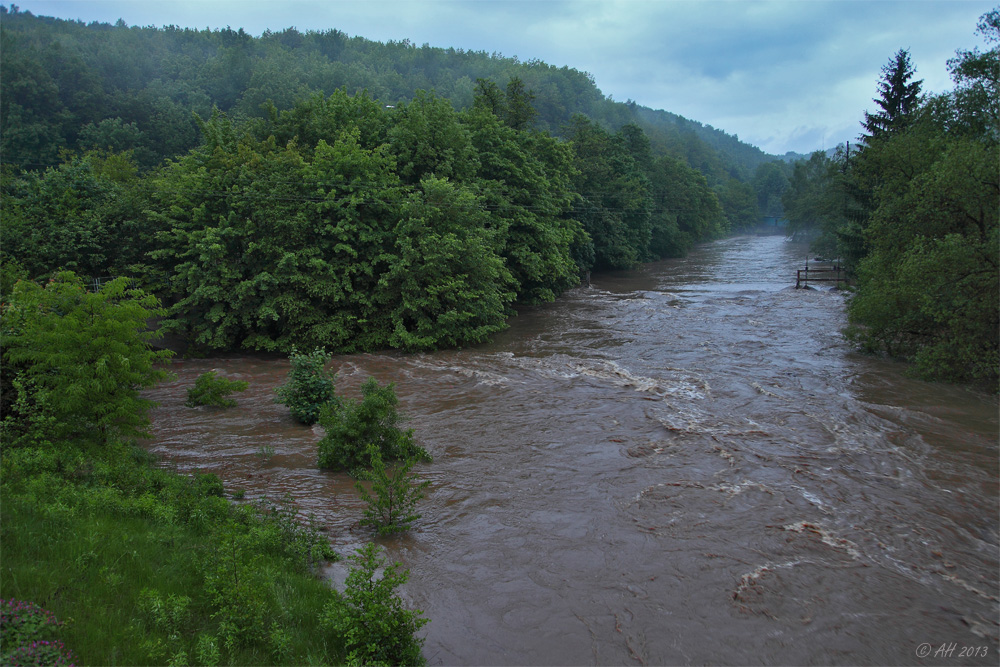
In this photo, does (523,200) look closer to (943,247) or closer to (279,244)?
(279,244)

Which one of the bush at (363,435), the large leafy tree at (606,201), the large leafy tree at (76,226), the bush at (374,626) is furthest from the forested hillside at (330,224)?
the bush at (374,626)

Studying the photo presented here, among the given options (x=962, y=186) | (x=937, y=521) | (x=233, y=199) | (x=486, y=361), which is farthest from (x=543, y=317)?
(x=937, y=521)

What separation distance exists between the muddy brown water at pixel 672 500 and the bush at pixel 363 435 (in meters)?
0.44

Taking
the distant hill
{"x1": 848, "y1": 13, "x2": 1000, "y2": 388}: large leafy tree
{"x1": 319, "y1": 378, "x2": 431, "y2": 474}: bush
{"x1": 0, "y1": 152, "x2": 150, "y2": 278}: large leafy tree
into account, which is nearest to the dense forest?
{"x1": 848, "y1": 13, "x2": 1000, "y2": 388}: large leafy tree

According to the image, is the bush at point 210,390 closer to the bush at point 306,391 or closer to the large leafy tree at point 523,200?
the bush at point 306,391

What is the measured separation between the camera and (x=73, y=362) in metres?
10.2

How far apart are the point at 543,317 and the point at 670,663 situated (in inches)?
1007

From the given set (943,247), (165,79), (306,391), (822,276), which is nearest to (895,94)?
(822,276)

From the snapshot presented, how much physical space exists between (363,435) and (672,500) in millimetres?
6308

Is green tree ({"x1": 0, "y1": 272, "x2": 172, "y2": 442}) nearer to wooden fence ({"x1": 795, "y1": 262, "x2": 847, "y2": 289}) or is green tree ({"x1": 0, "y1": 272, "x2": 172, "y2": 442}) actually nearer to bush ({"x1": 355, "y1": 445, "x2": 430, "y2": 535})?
bush ({"x1": 355, "y1": 445, "x2": 430, "y2": 535})

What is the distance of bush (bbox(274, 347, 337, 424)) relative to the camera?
605 inches

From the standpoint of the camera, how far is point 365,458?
12273mm

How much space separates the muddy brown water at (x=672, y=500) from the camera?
7.61m

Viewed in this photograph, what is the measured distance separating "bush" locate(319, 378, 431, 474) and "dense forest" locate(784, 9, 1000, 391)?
1575 cm
